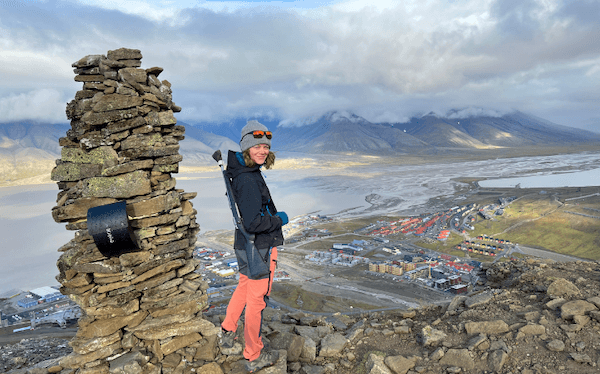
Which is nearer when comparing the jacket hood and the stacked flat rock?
the jacket hood

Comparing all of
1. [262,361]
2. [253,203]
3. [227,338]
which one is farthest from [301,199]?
[253,203]

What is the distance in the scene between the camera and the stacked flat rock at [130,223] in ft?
16.0

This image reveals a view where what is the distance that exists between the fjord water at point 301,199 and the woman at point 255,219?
82.8 ft

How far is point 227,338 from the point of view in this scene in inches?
203

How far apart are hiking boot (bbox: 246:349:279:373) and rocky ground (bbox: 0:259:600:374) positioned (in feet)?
0.33

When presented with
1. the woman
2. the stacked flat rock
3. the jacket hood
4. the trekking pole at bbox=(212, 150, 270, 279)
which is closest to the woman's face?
the woman

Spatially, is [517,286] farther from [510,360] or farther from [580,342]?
[510,360]

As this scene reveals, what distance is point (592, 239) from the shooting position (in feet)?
189

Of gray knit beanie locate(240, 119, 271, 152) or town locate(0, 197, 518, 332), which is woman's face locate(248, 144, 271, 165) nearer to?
gray knit beanie locate(240, 119, 271, 152)

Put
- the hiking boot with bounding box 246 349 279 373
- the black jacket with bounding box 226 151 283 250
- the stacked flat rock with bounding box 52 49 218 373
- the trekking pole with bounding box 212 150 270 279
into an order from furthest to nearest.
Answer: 1. the stacked flat rock with bounding box 52 49 218 373
2. the hiking boot with bounding box 246 349 279 373
3. the trekking pole with bounding box 212 150 270 279
4. the black jacket with bounding box 226 151 283 250

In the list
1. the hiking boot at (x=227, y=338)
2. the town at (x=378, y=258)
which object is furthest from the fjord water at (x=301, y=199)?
the hiking boot at (x=227, y=338)

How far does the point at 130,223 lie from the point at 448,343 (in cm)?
533

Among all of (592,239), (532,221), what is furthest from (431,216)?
(592,239)

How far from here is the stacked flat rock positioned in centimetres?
488
